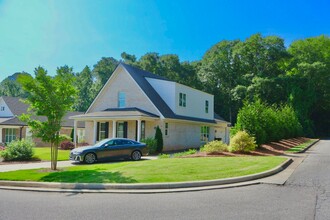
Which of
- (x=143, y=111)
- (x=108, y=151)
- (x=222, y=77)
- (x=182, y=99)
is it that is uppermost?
(x=222, y=77)

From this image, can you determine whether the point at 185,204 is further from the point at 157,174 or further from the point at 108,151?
the point at 108,151

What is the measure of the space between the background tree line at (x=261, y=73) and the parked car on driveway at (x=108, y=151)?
128 feet

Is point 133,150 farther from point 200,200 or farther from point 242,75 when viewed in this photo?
point 242,75

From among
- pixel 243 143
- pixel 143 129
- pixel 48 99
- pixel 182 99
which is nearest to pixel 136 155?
pixel 243 143

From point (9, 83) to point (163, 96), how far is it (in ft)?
237

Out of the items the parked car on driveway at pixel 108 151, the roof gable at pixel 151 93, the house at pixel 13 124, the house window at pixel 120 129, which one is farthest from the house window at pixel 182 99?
the parked car on driveway at pixel 108 151

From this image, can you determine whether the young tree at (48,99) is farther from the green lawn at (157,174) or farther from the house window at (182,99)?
the house window at (182,99)

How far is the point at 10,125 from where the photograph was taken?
111 ft

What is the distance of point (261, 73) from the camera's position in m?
58.2

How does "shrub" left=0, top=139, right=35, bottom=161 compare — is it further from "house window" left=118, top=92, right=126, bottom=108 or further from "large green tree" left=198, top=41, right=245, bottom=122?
"large green tree" left=198, top=41, right=245, bottom=122

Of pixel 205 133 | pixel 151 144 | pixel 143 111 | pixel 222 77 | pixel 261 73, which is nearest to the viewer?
pixel 151 144

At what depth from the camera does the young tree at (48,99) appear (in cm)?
1392

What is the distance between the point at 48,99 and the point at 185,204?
9.17 metres

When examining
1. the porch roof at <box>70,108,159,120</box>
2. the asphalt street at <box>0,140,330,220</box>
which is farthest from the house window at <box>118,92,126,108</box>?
the asphalt street at <box>0,140,330,220</box>
